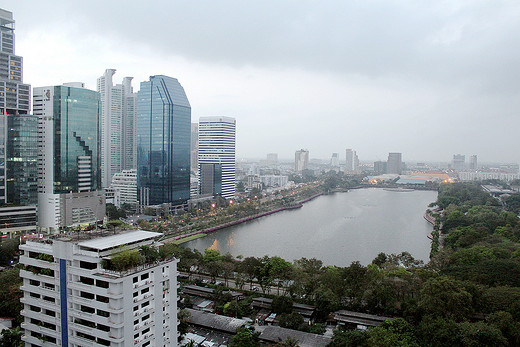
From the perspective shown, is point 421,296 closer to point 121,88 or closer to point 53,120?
point 53,120

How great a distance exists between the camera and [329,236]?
11.9 m

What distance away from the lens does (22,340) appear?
3.93 m

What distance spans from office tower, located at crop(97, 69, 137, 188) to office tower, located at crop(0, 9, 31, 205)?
37.5 feet

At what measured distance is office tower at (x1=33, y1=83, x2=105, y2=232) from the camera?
10.3m

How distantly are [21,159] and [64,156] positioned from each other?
107 cm

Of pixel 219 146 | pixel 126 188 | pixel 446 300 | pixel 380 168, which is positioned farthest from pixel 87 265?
pixel 380 168

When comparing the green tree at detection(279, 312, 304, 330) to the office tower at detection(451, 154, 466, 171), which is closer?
the green tree at detection(279, 312, 304, 330)

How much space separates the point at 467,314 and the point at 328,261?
4.36m

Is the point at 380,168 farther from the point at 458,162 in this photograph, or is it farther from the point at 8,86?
the point at 8,86

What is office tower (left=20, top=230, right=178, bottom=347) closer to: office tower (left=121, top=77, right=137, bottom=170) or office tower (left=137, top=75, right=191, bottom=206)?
office tower (left=137, top=75, right=191, bottom=206)

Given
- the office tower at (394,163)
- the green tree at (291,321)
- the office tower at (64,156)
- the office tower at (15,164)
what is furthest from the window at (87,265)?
the office tower at (394,163)

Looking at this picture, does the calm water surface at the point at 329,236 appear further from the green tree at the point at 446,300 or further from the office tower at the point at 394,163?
the office tower at the point at 394,163

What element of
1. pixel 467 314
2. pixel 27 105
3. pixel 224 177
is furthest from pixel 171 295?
pixel 224 177

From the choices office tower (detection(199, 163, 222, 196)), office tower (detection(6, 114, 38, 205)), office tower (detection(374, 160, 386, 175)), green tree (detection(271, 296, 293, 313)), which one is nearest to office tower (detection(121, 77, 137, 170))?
office tower (detection(199, 163, 222, 196))
